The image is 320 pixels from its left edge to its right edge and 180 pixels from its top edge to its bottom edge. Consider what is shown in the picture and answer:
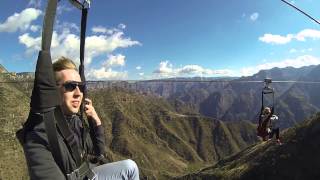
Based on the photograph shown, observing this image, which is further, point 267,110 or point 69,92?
point 267,110

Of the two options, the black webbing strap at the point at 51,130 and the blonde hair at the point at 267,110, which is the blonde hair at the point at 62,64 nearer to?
the black webbing strap at the point at 51,130

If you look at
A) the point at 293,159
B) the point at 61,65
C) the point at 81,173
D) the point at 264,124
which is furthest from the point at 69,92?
the point at 293,159

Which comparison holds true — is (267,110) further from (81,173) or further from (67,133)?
(67,133)

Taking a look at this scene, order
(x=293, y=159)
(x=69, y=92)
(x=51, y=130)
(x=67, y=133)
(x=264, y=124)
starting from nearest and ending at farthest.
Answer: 1. (x=51, y=130)
2. (x=67, y=133)
3. (x=69, y=92)
4. (x=264, y=124)
5. (x=293, y=159)

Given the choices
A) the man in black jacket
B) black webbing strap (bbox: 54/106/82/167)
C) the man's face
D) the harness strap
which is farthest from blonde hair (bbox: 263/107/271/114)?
black webbing strap (bbox: 54/106/82/167)

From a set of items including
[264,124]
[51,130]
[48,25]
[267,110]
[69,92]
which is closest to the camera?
[48,25]

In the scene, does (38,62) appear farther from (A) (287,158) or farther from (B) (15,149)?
(B) (15,149)

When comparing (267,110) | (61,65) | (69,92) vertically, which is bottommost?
(267,110)

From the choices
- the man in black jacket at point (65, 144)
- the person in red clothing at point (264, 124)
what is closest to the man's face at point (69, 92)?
the man in black jacket at point (65, 144)

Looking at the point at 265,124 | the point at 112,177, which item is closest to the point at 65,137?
the point at 112,177
